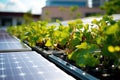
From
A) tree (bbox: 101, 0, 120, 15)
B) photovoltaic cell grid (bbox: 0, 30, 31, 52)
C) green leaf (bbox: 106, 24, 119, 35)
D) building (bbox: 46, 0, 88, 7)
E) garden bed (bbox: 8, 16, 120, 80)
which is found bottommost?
photovoltaic cell grid (bbox: 0, 30, 31, 52)

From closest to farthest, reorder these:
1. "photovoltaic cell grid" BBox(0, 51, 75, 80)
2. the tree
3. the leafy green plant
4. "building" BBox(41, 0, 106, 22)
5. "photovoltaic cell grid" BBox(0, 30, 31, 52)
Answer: the leafy green plant < "photovoltaic cell grid" BBox(0, 51, 75, 80) < "photovoltaic cell grid" BBox(0, 30, 31, 52) < the tree < "building" BBox(41, 0, 106, 22)

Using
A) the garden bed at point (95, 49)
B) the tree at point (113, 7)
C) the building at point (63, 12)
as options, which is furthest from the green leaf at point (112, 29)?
the building at point (63, 12)

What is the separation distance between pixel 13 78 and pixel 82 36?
148cm

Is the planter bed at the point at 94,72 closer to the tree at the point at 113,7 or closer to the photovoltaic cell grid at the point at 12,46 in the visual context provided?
the photovoltaic cell grid at the point at 12,46

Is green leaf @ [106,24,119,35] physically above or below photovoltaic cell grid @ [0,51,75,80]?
above

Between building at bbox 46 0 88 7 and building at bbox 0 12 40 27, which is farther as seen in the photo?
building at bbox 46 0 88 7

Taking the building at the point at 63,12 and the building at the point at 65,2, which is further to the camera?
the building at the point at 65,2

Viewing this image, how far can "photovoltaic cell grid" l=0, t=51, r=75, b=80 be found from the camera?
3225 millimetres

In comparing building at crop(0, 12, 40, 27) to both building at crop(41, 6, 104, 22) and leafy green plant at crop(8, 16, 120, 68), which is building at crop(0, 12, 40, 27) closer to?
building at crop(41, 6, 104, 22)

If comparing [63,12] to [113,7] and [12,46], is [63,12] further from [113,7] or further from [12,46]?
[12,46]

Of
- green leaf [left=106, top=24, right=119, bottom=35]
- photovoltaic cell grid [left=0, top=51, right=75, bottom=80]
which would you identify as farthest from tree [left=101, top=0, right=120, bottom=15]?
green leaf [left=106, top=24, right=119, bottom=35]

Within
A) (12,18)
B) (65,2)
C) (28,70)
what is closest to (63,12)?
(12,18)

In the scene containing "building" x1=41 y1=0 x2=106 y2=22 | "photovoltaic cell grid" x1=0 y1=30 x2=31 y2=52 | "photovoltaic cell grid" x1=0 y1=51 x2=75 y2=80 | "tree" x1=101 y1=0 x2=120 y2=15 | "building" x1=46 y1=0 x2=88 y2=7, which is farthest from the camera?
"building" x1=46 y1=0 x2=88 y2=7

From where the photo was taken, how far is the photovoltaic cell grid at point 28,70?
3225mm
